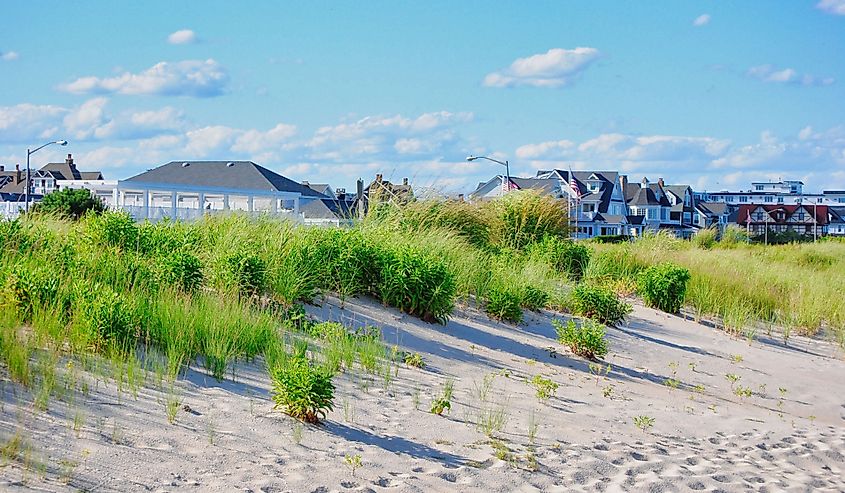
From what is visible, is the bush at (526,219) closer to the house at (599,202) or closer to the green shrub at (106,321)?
the green shrub at (106,321)

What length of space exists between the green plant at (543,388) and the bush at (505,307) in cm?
394

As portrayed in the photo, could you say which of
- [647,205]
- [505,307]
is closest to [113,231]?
[505,307]

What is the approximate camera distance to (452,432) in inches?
335

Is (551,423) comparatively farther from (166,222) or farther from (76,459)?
(166,222)

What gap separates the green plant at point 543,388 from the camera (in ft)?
33.1

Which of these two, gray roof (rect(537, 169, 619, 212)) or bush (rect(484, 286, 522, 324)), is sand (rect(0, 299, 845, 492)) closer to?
bush (rect(484, 286, 522, 324))

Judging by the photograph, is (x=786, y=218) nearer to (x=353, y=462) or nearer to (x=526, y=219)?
(x=526, y=219)

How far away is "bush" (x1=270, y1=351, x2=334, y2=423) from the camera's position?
8.01 m

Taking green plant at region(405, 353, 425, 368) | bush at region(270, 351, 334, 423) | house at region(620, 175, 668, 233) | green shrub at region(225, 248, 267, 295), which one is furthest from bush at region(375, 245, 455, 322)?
house at region(620, 175, 668, 233)

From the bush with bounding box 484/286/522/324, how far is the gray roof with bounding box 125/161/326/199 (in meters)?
38.4

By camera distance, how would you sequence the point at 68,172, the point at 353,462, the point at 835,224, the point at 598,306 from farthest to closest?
the point at 835,224, the point at 68,172, the point at 598,306, the point at 353,462

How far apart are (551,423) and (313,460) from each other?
112 inches

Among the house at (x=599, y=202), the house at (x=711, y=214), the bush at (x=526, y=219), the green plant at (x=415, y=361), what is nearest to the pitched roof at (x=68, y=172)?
the house at (x=599, y=202)

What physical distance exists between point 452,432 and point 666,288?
36.8ft
